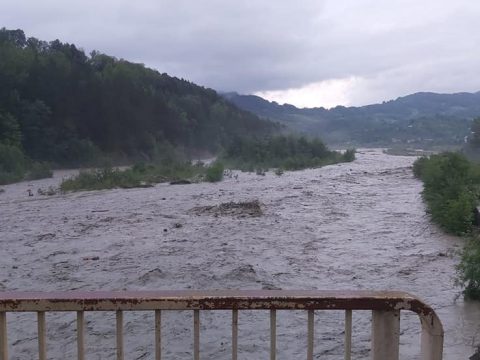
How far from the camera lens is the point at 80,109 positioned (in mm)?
61188

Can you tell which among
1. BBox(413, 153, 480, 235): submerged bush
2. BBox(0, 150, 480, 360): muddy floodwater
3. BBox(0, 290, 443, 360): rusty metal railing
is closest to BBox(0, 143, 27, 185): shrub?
BBox(0, 150, 480, 360): muddy floodwater

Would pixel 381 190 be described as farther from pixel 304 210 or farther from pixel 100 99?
pixel 100 99

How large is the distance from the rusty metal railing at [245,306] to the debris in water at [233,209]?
1862cm

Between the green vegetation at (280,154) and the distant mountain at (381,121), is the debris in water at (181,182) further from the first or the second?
the distant mountain at (381,121)

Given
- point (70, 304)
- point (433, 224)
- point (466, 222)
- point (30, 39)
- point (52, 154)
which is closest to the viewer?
point (70, 304)

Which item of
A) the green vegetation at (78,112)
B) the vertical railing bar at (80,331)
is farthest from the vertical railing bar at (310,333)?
Result: the green vegetation at (78,112)

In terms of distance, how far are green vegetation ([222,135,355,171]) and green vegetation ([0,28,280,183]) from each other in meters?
9.81

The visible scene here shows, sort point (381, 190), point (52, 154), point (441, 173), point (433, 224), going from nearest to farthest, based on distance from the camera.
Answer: point (433, 224) → point (441, 173) → point (381, 190) → point (52, 154)

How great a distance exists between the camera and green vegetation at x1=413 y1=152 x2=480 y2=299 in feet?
33.4

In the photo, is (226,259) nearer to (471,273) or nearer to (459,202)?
(471,273)

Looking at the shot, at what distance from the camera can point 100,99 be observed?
206 ft

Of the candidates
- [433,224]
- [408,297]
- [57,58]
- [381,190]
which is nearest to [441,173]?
[433,224]

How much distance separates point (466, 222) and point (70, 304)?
1620cm

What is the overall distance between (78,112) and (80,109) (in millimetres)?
517
